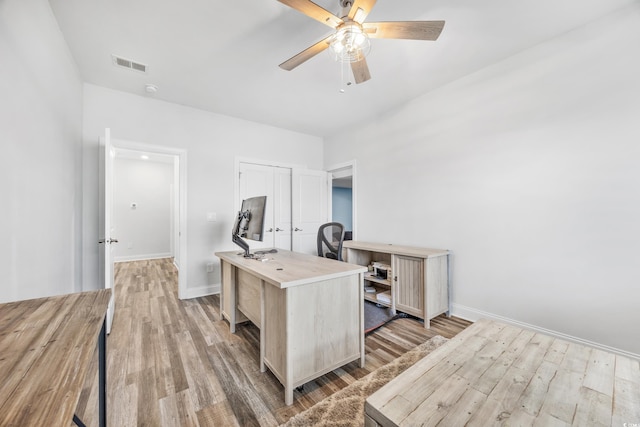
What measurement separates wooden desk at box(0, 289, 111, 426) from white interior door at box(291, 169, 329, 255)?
3.40 m

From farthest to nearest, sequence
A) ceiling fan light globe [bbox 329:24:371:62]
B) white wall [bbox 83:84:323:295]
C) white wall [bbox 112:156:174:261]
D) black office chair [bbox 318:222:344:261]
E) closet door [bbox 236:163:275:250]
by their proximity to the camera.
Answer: white wall [bbox 112:156:174:261] → closet door [bbox 236:163:275:250] → black office chair [bbox 318:222:344:261] → white wall [bbox 83:84:323:295] → ceiling fan light globe [bbox 329:24:371:62]

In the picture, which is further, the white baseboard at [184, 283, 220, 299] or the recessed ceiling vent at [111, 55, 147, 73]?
the white baseboard at [184, 283, 220, 299]

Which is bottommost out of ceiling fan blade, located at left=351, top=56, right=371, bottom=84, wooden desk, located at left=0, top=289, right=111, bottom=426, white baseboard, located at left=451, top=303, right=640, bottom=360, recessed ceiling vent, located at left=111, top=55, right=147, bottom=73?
white baseboard, located at left=451, top=303, right=640, bottom=360

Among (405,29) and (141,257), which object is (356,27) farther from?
(141,257)

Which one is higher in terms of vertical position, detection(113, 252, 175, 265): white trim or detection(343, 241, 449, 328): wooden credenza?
detection(343, 241, 449, 328): wooden credenza

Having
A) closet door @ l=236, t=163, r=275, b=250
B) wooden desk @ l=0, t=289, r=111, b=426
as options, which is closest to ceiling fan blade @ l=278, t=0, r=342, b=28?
wooden desk @ l=0, t=289, r=111, b=426

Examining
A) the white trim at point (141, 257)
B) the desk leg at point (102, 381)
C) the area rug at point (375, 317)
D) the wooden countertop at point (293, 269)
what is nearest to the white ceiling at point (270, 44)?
the wooden countertop at point (293, 269)

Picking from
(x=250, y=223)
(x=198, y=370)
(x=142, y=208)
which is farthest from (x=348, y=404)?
(x=142, y=208)

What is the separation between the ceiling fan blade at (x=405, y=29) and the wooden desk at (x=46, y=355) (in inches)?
83.2

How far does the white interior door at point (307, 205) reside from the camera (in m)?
4.45

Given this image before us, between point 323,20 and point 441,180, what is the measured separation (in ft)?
7.18

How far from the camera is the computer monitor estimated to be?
7.37 feet

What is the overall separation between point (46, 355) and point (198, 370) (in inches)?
57.4

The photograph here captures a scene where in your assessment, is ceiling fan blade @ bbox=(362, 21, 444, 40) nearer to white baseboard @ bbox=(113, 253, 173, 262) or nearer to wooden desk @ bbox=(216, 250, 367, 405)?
wooden desk @ bbox=(216, 250, 367, 405)
